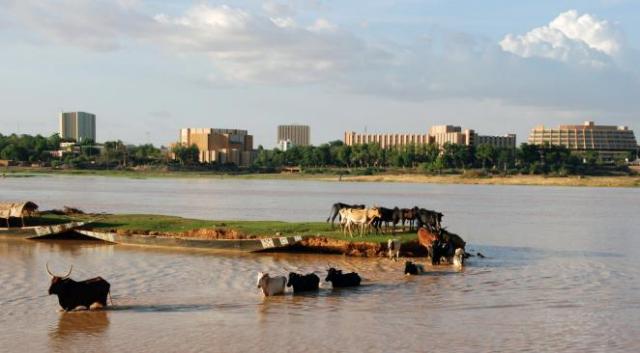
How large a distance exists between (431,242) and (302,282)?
7451mm

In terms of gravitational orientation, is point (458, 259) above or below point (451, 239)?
below

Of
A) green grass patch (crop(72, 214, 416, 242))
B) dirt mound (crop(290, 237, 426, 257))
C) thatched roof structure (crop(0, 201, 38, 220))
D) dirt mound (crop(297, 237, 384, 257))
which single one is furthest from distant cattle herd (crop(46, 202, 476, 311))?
thatched roof structure (crop(0, 201, 38, 220))

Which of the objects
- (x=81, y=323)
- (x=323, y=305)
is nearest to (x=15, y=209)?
(x=81, y=323)

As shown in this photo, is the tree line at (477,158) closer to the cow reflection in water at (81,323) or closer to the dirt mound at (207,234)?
the dirt mound at (207,234)

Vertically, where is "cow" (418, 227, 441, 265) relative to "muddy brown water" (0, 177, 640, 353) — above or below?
above

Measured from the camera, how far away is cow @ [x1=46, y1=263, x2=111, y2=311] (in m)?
17.6

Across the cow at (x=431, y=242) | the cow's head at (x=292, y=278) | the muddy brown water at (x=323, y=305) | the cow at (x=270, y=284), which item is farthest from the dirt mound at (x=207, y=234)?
the cow at (x=270, y=284)

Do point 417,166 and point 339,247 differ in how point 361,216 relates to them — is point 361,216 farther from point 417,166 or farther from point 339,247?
point 417,166

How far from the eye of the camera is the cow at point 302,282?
2036 centimetres

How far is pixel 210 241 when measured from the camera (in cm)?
2897

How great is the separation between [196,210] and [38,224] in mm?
19964

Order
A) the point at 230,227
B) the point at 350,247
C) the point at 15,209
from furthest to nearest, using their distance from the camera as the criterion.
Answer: the point at 15,209 < the point at 230,227 < the point at 350,247

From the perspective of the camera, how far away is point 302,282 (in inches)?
808

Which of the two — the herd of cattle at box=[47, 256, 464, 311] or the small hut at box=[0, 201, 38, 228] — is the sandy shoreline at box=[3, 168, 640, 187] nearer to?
the small hut at box=[0, 201, 38, 228]
